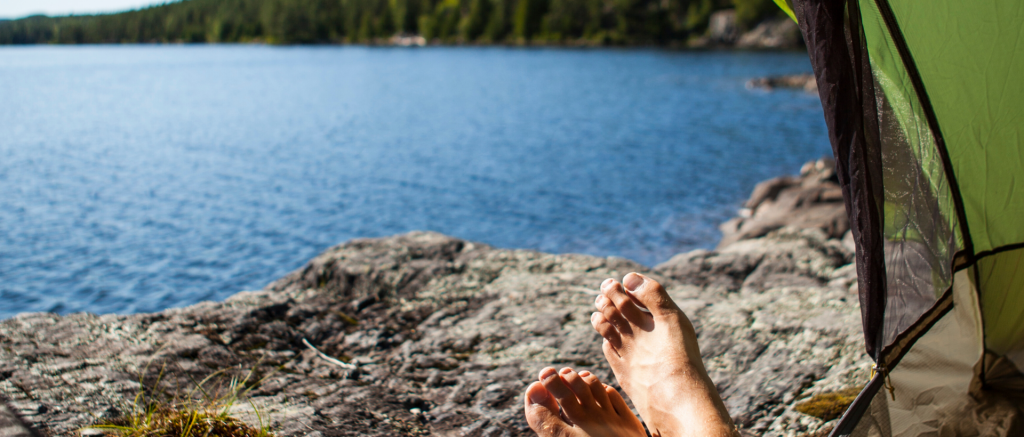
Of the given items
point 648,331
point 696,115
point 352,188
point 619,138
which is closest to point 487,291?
point 648,331

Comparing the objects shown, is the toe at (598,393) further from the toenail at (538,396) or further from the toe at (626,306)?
the toe at (626,306)

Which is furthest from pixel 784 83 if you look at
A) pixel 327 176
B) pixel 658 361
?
pixel 658 361

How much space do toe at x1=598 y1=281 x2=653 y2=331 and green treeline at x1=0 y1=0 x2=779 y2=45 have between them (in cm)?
7312

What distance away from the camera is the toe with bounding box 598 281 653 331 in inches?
89.4

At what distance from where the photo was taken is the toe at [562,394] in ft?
6.62

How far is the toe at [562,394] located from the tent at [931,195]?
0.75 metres

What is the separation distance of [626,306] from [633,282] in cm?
9

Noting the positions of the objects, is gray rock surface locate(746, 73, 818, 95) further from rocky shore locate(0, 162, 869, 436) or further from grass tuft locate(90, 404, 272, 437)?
grass tuft locate(90, 404, 272, 437)

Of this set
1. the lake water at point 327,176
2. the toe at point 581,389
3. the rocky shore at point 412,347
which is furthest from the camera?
the lake water at point 327,176

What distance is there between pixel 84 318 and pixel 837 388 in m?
3.29

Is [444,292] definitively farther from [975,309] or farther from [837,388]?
[975,309]

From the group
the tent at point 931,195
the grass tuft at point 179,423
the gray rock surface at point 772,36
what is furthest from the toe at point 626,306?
the gray rock surface at point 772,36

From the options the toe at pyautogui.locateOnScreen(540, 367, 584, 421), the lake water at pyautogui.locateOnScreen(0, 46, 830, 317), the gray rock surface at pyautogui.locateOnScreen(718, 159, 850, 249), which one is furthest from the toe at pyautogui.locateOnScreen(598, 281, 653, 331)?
the gray rock surface at pyautogui.locateOnScreen(718, 159, 850, 249)

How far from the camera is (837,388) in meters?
2.44
